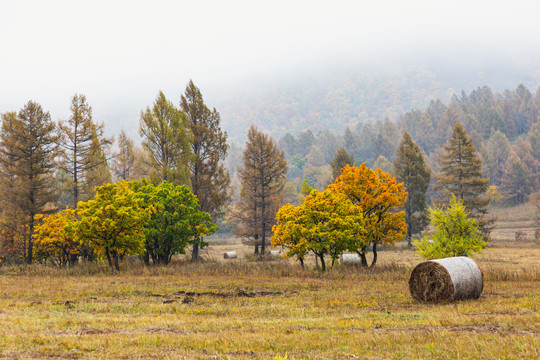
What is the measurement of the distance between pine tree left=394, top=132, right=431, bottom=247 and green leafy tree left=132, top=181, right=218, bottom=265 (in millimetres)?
32503

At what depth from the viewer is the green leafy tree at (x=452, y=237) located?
26.9 m

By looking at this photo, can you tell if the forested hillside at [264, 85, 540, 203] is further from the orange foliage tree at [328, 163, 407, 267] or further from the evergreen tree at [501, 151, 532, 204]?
the orange foliage tree at [328, 163, 407, 267]

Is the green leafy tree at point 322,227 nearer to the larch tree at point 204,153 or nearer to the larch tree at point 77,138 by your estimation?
the larch tree at point 204,153

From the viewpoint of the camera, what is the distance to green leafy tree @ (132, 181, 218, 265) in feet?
106

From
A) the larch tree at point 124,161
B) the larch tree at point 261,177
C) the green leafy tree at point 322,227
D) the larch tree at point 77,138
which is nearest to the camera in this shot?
the green leafy tree at point 322,227

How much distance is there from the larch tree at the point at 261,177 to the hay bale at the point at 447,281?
107 ft

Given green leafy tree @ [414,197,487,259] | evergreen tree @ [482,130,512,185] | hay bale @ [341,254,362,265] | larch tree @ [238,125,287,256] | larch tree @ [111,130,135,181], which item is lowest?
hay bale @ [341,254,362,265]

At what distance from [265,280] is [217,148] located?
2383 cm

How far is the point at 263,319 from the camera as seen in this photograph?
12.7 meters

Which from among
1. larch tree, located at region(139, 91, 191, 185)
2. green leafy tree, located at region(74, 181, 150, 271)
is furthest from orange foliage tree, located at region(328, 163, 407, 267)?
larch tree, located at region(139, 91, 191, 185)

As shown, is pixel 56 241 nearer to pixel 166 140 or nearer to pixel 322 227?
pixel 166 140

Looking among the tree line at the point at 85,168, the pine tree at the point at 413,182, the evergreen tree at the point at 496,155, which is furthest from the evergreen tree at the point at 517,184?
the tree line at the point at 85,168

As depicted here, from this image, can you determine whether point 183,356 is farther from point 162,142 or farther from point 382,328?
point 162,142

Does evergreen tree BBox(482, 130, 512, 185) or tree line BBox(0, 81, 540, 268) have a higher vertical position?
evergreen tree BBox(482, 130, 512, 185)
